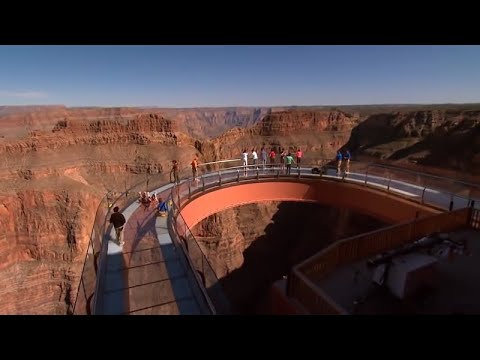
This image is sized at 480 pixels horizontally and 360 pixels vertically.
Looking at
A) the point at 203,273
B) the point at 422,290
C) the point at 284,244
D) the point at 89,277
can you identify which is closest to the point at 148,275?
the point at 89,277

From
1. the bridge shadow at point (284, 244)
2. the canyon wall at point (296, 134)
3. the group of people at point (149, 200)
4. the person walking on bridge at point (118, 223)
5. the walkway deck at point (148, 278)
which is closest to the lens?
the walkway deck at point (148, 278)

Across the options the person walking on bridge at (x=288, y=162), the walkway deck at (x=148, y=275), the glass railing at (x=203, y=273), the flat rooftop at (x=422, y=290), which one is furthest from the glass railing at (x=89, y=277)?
the person walking on bridge at (x=288, y=162)

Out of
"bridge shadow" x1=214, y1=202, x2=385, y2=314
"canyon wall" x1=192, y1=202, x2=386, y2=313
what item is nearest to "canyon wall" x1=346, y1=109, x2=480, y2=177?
"bridge shadow" x1=214, y1=202, x2=385, y2=314

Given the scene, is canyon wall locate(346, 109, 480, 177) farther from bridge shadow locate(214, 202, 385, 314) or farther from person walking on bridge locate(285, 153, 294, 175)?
person walking on bridge locate(285, 153, 294, 175)

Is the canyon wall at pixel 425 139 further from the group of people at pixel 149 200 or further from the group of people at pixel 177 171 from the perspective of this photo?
the group of people at pixel 149 200

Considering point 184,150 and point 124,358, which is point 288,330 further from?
point 184,150

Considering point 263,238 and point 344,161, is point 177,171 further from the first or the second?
point 263,238

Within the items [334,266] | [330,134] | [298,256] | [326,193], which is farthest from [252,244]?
[330,134]

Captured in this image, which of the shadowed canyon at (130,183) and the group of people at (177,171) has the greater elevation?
the group of people at (177,171)
